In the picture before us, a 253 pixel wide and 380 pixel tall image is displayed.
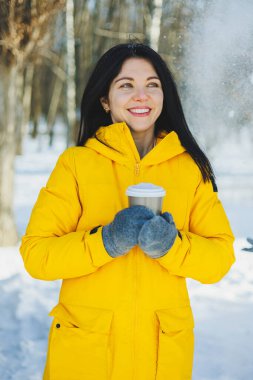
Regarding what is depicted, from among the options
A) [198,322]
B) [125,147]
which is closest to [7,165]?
[198,322]

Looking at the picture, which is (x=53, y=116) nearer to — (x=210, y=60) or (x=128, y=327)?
(x=210, y=60)

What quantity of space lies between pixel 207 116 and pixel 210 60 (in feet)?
2.98

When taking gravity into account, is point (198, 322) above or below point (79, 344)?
below

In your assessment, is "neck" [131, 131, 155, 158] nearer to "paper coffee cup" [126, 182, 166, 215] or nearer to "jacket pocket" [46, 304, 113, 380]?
"paper coffee cup" [126, 182, 166, 215]

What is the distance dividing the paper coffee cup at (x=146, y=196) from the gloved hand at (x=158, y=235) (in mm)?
42

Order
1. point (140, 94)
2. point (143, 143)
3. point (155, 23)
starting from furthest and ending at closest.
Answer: point (155, 23) → point (143, 143) → point (140, 94)

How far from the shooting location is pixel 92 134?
1.90m

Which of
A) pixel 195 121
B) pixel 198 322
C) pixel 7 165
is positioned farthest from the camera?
pixel 7 165

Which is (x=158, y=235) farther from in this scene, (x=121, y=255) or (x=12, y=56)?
(x=12, y=56)

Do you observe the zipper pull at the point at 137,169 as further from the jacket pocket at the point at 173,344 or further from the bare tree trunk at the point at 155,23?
the bare tree trunk at the point at 155,23

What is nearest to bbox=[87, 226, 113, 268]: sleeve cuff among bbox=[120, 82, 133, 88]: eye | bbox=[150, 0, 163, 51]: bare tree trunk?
bbox=[120, 82, 133, 88]: eye

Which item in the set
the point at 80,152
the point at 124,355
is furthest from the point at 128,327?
the point at 80,152

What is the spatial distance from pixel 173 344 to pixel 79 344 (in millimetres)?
280

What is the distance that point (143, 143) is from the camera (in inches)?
71.8
